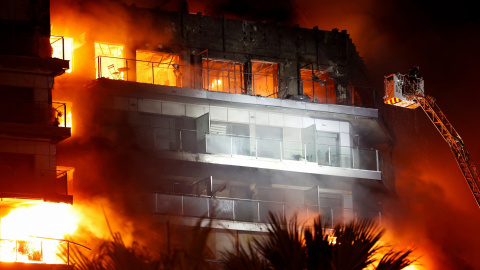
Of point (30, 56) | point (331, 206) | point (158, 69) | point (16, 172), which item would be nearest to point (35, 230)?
point (16, 172)

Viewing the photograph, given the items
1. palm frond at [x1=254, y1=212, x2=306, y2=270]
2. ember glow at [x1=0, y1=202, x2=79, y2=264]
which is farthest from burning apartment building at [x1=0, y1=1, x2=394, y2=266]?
palm frond at [x1=254, y1=212, x2=306, y2=270]

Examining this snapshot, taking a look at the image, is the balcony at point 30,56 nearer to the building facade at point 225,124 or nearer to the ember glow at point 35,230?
the building facade at point 225,124

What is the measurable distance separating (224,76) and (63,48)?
12.3 m

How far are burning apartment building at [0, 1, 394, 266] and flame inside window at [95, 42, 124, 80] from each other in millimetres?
79

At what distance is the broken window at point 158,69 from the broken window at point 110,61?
1218mm

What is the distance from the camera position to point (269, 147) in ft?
184

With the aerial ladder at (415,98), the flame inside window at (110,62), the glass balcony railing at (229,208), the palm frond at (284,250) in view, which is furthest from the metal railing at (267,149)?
the palm frond at (284,250)

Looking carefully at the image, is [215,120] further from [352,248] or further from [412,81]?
[352,248]

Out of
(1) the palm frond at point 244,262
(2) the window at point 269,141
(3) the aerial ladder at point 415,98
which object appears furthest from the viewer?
(2) the window at point 269,141

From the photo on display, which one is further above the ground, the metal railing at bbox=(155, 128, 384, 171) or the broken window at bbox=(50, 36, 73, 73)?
the broken window at bbox=(50, 36, 73, 73)

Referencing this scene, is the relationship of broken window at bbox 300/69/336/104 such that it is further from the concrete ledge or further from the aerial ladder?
the aerial ladder

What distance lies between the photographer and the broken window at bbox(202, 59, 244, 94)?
5800 centimetres

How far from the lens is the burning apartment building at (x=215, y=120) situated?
169 feet

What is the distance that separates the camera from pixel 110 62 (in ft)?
180
